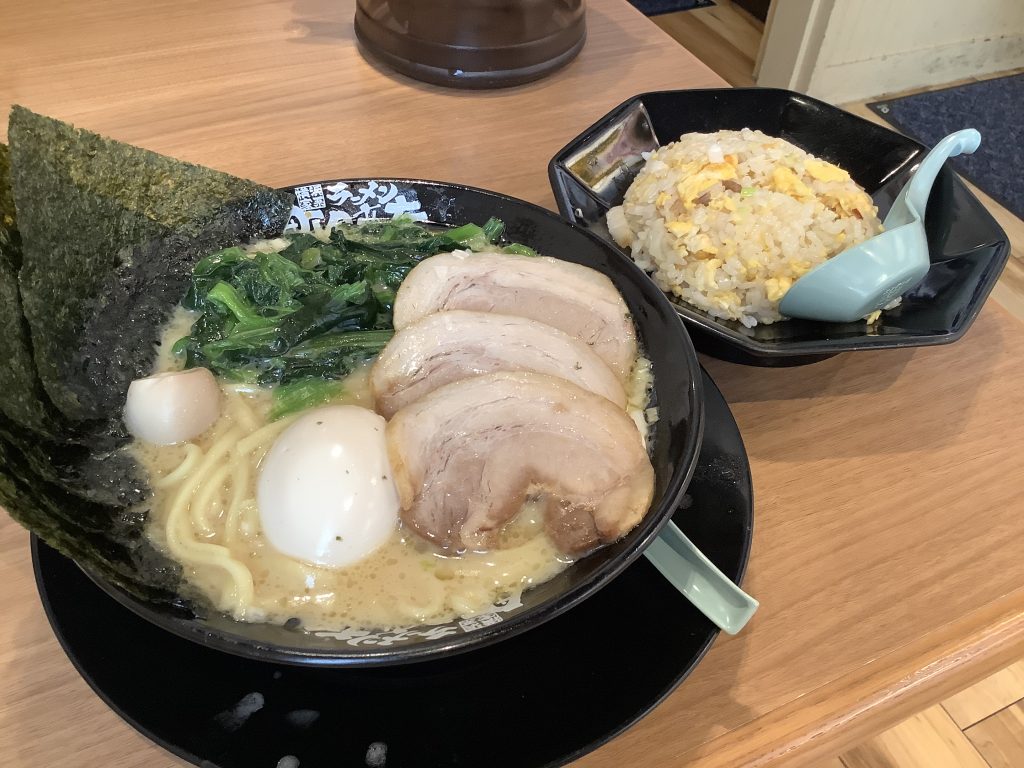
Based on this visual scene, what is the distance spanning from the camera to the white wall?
9.80 feet

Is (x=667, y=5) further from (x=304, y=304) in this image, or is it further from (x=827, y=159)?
(x=304, y=304)

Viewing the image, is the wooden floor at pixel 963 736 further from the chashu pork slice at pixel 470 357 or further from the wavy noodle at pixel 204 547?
the wavy noodle at pixel 204 547

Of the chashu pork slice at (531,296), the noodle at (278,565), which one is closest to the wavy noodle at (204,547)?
the noodle at (278,565)

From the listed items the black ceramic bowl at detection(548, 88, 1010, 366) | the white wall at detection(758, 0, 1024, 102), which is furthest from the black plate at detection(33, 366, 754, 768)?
the white wall at detection(758, 0, 1024, 102)

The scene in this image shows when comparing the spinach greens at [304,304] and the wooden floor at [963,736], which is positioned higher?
the spinach greens at [304,304]

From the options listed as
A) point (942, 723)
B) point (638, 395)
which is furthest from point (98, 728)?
point (942, 723)

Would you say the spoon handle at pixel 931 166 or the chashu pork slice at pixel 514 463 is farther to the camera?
the spoon handle at pixel 931 166

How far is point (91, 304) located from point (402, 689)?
23.1 inches

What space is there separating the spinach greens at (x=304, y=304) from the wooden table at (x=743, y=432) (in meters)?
0.35

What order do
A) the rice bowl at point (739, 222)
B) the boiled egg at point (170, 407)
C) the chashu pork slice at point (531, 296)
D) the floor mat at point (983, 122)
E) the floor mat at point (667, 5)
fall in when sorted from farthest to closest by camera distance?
the floor mat at point (667, 5)
the floor mat at point (983, 122)
the rice bowl at point (739, 222)
the chashu pork slice at point (531, 296)
the boiled egg at point (170, 407)

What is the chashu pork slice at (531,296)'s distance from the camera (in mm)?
957

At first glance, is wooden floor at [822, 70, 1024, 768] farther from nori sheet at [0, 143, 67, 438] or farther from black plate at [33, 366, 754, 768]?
nori sheet at [0, 143, 67, 438]

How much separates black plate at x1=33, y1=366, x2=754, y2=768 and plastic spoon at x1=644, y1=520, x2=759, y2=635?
0.02 m

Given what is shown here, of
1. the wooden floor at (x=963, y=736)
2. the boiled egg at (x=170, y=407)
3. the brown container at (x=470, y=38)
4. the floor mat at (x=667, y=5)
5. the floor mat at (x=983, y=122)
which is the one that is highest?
the brown container at (x=470, y=38)
